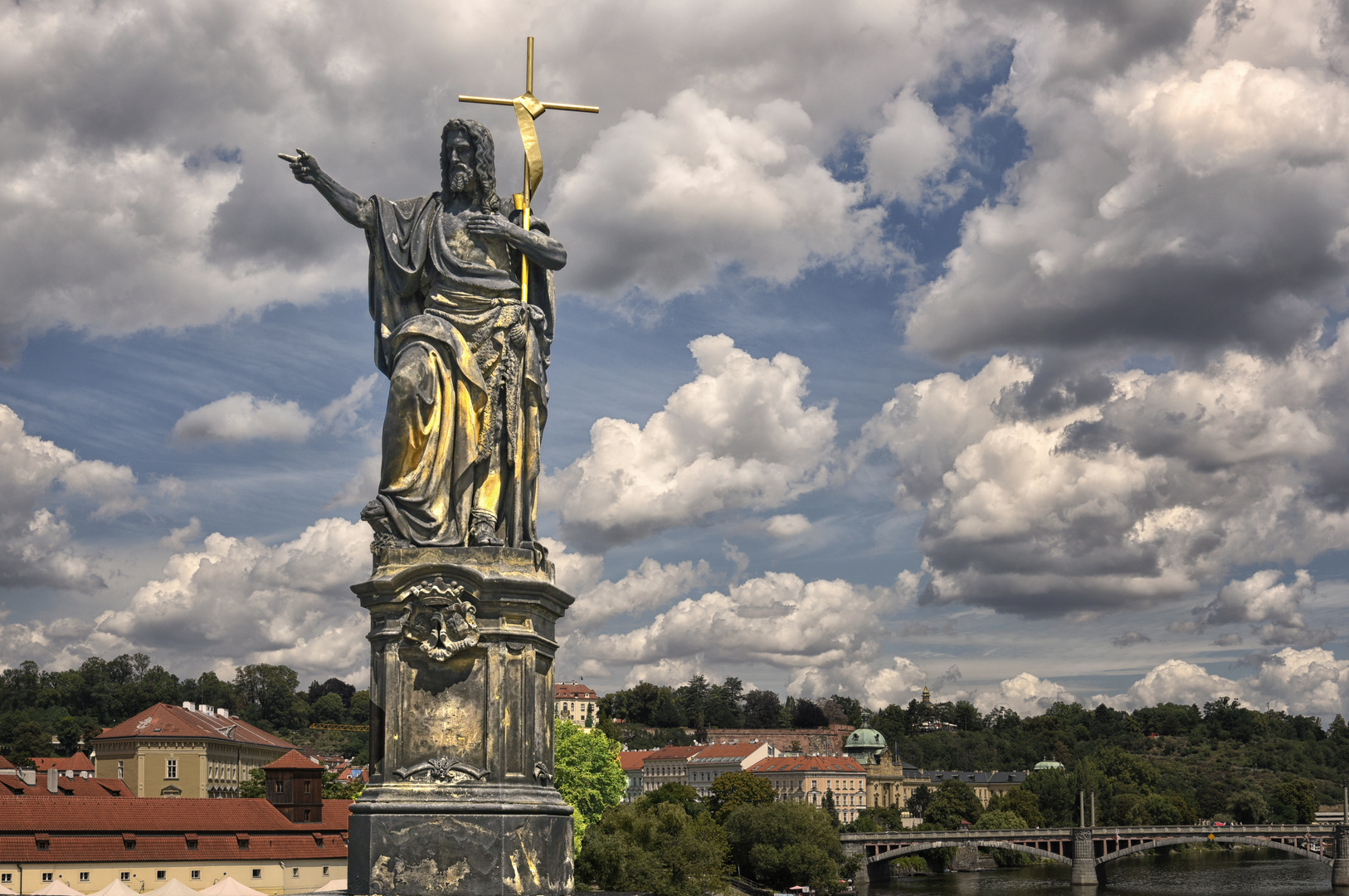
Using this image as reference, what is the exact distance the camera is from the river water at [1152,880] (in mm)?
102438

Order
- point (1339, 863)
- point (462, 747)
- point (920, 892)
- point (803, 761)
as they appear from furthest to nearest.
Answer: point (803, 761)
point (1339, 863)
point (920, 892)
point (462, 747)

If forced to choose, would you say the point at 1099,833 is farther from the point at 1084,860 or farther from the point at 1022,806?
the point at 1022,806

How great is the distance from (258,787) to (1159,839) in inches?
2991

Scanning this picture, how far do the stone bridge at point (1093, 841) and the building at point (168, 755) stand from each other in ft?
170

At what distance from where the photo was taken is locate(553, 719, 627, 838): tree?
197 ft

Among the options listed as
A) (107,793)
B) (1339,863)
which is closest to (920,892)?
(1339,863)

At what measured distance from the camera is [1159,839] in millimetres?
116875

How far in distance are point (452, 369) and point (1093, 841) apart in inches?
4690

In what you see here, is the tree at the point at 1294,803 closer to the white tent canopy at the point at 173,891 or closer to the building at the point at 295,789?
the building at the point at 295,789

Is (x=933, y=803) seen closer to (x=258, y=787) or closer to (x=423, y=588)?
(x=258, y=787)

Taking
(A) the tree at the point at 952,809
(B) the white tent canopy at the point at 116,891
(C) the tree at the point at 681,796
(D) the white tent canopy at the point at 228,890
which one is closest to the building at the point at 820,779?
(A) the tree at the point at 952,809

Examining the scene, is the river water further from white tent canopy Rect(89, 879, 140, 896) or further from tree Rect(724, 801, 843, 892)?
white tent canopy Rect(89, 879, 140, 896)

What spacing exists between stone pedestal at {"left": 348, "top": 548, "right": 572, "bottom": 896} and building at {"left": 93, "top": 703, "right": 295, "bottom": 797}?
103383 mm

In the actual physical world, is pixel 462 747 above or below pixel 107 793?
above
